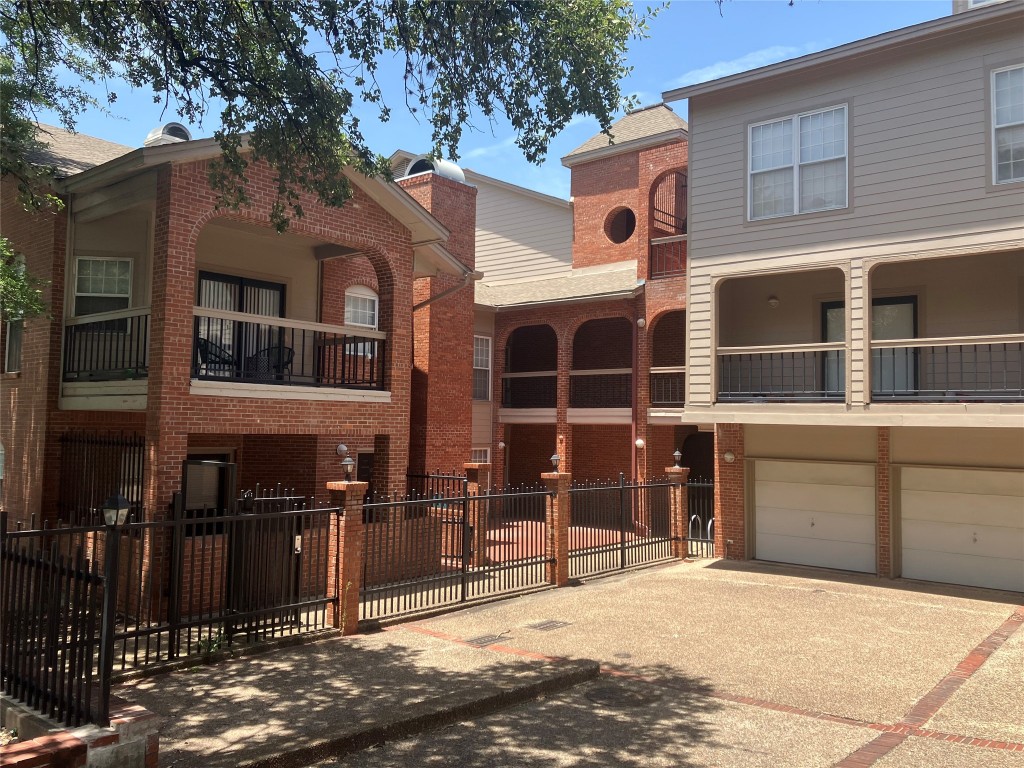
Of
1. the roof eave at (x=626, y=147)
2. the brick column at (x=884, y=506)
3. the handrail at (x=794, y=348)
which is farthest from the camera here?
the roof eave at (x=626, y=147)

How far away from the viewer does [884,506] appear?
14.4 metres

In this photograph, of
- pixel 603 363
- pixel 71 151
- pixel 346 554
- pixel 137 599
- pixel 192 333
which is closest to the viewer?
pixel 137 599

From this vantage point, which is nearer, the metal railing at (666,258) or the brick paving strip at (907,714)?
the brick paving strip at (907,714)

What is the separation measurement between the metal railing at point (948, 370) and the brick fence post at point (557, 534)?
558cm

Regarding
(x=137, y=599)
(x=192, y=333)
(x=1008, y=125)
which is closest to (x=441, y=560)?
(x=192, y=333)

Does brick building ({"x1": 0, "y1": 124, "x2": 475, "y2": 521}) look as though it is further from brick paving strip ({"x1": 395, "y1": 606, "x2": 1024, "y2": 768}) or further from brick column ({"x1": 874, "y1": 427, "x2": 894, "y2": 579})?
brick column ({"x1": 874, "y1": 427, "x2": 894, "y2": 579})

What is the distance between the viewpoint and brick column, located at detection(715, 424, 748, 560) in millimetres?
16219

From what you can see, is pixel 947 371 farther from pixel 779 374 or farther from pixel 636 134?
pixel 636 134

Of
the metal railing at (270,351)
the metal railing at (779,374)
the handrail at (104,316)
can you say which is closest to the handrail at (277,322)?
the metal railing at (270,351)

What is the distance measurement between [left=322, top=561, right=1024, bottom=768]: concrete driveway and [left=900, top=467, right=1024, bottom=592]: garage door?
0.57 meters

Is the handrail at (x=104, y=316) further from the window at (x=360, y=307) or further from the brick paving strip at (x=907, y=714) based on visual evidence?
the brick paving strip at (x=907, y=714)

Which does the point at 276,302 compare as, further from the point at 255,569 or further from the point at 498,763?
the point at 498,763

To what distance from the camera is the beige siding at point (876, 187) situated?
12680mm

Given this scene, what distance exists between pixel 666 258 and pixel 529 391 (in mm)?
6370
